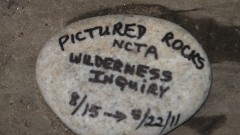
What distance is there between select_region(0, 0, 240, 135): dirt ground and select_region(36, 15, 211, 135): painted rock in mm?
73

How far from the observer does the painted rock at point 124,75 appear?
197cm

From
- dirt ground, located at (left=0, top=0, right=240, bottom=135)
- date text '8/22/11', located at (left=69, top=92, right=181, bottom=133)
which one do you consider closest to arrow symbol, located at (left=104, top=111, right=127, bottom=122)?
date text '8/22/11', located at (left=69, top=92, right=181, bottom=133)

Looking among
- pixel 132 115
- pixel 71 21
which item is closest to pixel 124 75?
pixel 132 115

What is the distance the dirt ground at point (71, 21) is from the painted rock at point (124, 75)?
0.07 m

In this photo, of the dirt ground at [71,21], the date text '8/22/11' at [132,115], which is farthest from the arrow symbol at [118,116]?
the dirt ground at [71,21]

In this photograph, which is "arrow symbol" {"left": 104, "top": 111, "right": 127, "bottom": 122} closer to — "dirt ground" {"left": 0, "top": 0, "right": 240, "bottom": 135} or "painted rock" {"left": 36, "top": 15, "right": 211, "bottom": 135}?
"painted rock" {"left": 36, "top": 15, "right": 211, "bottom": 135}

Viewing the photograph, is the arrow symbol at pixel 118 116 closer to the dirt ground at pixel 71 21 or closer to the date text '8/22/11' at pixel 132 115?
the date text '8/22/11' at pixel 132 115

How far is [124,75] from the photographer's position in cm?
200

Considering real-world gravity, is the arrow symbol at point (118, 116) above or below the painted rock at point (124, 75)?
below

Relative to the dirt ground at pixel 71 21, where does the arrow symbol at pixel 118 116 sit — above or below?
below

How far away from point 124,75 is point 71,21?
0.34 metres

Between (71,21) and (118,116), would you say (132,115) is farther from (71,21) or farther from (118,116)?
(71,21)

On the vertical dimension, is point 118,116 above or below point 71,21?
below

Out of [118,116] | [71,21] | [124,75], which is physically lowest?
[118,116]
